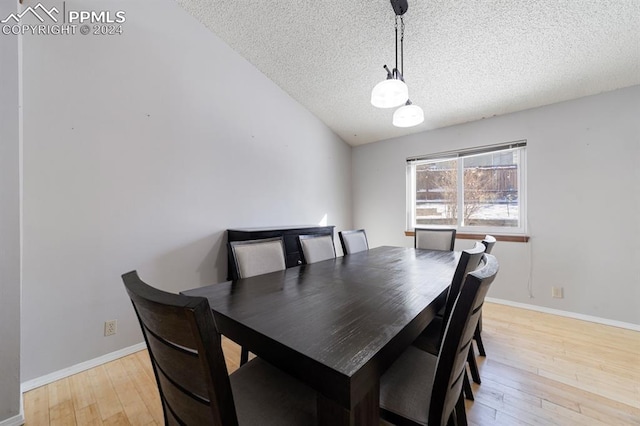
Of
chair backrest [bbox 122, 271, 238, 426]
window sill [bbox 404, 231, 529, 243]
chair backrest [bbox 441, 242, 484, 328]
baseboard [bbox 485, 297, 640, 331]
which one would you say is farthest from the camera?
window sill [bbox 404, 231, 529, 243]

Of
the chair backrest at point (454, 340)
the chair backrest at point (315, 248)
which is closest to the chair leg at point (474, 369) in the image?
the chair backrest at point (454, 340)

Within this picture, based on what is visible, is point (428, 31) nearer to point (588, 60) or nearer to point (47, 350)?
point (588, 60)

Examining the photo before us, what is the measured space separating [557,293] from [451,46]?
9.02ft

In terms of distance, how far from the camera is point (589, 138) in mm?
2574

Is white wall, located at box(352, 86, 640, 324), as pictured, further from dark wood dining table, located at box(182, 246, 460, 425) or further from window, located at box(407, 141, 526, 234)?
dark wood dining table, located at box(182, 246, 460, 425)

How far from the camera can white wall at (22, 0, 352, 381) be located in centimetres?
169

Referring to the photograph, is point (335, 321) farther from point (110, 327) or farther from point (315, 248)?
point (110, 327)

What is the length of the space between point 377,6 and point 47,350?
3.41m

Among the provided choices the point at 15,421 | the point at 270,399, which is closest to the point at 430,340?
the point at 270,399

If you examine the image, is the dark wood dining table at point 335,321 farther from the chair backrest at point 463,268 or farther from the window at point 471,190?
the window at point 471,190

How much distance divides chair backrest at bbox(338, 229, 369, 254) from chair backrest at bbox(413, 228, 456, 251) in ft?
2.22

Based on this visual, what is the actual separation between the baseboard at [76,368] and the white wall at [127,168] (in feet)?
0.13

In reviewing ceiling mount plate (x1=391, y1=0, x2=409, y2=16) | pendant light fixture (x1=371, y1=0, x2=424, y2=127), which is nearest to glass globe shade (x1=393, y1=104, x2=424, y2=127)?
pendant light fixture (x1=371, y1=0, x2=424, y2=127)

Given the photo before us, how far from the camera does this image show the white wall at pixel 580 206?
240cm
